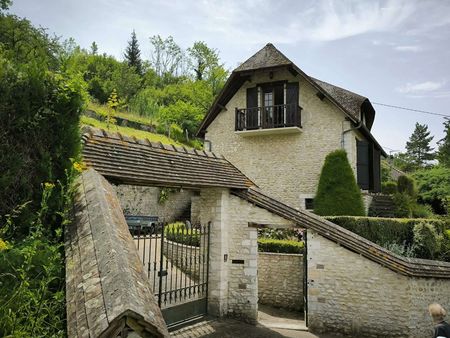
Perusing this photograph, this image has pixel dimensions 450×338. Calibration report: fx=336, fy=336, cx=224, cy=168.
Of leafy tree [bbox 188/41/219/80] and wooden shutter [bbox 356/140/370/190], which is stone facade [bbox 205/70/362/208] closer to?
wooden shutter [bbox 356/140/370/190]

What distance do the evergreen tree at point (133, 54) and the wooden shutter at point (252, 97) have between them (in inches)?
1607

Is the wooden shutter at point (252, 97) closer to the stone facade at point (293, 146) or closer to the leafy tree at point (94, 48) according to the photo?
the stone facade at point (293, 146)

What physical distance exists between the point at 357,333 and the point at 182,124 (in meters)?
31.1

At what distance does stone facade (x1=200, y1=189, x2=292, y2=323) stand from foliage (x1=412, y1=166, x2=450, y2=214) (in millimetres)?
19200

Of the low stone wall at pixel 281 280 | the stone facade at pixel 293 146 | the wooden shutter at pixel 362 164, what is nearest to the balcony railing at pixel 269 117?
the stone facade at pixel 293 146

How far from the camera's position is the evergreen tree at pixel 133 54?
55406 mm

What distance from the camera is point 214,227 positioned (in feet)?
31.3

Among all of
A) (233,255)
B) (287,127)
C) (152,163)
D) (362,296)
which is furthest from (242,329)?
(287,127)

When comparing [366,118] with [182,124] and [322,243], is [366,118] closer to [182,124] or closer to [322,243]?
[322,243]

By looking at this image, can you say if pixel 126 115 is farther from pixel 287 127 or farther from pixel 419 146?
pixel 419 146

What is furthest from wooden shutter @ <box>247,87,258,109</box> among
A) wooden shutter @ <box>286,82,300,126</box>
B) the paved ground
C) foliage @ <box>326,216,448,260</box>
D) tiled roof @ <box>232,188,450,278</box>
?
the paved ground

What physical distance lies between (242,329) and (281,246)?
4389mm

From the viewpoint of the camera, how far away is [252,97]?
17969 millimetres

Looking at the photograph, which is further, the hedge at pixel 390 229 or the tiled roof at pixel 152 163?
the hedge at pixel 390 229
